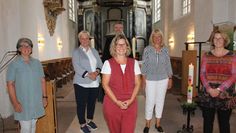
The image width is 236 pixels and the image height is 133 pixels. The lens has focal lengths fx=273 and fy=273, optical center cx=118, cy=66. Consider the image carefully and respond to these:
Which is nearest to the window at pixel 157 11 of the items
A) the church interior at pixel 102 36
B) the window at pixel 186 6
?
the church interior at pixel 102 36

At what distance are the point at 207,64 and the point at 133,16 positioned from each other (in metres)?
12.1

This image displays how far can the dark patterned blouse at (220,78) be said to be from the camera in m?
2.75

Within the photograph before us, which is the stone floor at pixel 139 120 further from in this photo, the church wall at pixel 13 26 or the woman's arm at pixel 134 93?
the woman's arm at pixel 134 93

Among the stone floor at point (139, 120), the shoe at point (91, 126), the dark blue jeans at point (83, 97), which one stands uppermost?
the dark blue jeans at point (83, 97)

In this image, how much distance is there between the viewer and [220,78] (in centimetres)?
280

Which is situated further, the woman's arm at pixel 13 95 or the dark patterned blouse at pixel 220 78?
the dark patterned blouse at pixel 220 78

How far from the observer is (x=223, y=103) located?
2773 millimetres

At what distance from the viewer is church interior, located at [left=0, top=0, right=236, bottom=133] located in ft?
14.5

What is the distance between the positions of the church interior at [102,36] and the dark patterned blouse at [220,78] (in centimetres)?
31

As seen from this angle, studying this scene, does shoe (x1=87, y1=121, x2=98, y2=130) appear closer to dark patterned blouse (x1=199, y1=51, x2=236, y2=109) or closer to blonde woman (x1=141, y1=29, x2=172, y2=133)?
blonde woman (x1=141, y1=29, x2=172, y2=133)

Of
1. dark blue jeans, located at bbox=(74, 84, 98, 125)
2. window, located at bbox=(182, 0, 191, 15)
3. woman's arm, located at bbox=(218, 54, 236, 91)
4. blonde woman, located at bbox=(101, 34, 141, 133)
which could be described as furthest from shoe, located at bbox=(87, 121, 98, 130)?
window, located at bbox=(182, 0, 191, 15)

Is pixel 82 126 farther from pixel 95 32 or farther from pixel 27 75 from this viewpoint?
pixel 95 32

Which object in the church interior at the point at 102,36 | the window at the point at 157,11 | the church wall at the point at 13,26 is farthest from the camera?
the window at the point at 157,11

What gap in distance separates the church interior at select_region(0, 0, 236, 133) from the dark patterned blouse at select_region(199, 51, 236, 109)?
0.31m
